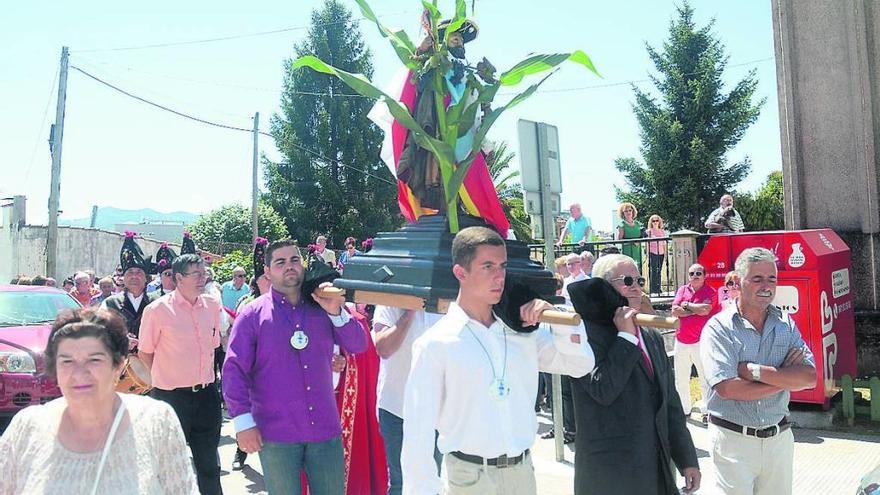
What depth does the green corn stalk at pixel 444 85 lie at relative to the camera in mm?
3326

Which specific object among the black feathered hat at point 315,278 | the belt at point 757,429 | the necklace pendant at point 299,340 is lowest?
the belt at point 757,429

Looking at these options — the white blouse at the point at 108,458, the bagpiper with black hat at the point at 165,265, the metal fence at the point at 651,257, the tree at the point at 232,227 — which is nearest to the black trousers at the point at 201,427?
the bagpiper with black hat at the point at 165,265

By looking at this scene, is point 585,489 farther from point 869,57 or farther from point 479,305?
point 869,57

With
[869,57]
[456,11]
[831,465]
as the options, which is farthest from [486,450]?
[869,57]

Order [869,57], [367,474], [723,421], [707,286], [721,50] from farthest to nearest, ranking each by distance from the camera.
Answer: [721,50] < [869,57] < [707,286] < [367,474] < [723,421]

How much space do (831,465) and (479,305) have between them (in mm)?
5508

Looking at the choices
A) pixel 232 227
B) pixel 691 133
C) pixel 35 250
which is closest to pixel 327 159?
pixel 232 227

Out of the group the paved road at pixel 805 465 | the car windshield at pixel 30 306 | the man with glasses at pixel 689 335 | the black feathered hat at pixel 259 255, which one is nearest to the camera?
the black feathered hat at pixel 259 255

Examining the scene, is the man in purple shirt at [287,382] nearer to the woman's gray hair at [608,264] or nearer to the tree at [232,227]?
the woman's gray hair at [608,264]

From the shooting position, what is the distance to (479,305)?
2.97m

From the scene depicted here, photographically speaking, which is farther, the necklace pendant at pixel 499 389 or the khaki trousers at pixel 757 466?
the khaki trousers at pixel 757 466

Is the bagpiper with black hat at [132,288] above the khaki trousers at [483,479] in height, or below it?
above

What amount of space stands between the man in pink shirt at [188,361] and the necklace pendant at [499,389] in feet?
10.4

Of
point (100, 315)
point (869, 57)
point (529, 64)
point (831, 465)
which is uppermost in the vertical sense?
point (869, 57)
